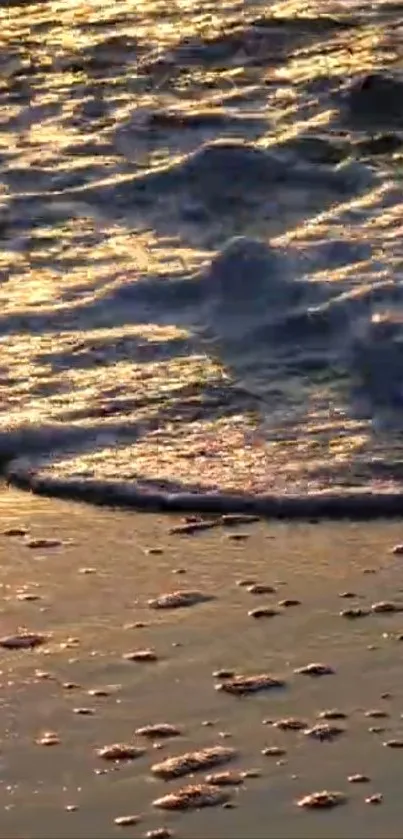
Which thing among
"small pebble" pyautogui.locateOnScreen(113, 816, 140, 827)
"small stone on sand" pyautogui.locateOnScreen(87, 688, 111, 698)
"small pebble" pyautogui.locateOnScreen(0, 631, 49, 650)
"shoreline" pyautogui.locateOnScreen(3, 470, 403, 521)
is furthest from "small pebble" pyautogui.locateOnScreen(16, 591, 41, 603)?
"small pebble" pyautogui.locateOnScreen(113, 816, 140, 827)

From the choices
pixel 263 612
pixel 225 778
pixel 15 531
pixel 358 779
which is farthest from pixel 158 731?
pixel 15 531

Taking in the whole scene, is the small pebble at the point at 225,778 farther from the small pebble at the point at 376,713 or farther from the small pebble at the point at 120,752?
the small pebble at the point at 376,713

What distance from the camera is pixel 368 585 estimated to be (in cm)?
432

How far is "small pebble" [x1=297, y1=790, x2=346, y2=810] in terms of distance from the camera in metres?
3.46

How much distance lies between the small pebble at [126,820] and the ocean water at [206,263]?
4.76 ft

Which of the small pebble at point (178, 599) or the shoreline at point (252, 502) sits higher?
the shoreline at point (252, 502)

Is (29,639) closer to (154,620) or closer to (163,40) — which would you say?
(154,620)

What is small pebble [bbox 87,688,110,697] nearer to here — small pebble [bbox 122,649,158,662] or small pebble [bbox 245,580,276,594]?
small pebble [bbox 122,649,158,662]

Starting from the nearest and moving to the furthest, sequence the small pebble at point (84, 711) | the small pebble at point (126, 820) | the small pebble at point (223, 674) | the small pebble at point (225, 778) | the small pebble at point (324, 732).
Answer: the small pebble at point (126, 820)
the small pebble at point (225, 778)
the small pebble at point (324, 732)
the small pebble at point (84, 711)
the small pebble at point (223, 674)

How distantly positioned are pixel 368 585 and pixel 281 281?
2195mm

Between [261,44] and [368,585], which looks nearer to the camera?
[368,585]

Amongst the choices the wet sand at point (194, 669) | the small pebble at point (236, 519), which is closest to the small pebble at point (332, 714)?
the wet sand at point (194, 669)

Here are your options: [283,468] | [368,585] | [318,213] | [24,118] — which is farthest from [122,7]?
[368,585]

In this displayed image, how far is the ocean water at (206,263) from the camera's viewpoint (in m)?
5.13
